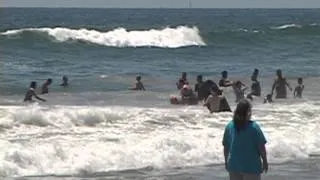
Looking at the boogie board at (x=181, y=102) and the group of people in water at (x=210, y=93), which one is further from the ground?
the group of people in water at (x=210, y=93)

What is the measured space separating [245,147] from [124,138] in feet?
19.3

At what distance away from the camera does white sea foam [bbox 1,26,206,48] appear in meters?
49.4

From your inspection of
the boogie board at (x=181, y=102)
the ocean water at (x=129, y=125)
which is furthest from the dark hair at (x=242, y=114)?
the boogie board at (x=181, y=102)

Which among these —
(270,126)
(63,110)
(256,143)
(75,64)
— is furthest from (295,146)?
(75,64)

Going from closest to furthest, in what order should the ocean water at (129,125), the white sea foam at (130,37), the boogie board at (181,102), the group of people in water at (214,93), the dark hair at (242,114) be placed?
the dark hair at (242,114) → the ocean water at (129,125) → the group of people in water at (214,93) → the boogie board at (181,102) → the white sea foam at (130,37)

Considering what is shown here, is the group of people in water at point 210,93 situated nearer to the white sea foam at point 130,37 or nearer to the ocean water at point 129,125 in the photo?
the ocean water at point 129,125

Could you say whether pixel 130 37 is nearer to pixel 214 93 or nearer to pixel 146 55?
pixel 146 55

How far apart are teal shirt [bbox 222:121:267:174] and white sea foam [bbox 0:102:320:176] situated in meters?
4.04

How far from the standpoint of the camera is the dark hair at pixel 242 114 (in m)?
7.34

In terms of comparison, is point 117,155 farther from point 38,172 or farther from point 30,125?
point 30,125

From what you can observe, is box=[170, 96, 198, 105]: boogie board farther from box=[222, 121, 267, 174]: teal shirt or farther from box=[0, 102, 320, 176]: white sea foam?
box=[222, 121, 267, 174]: teal shirt

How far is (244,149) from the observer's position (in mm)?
7570

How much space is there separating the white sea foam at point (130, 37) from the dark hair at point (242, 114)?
4074cm

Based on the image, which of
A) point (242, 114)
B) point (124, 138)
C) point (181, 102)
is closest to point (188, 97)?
point (181, 102)
